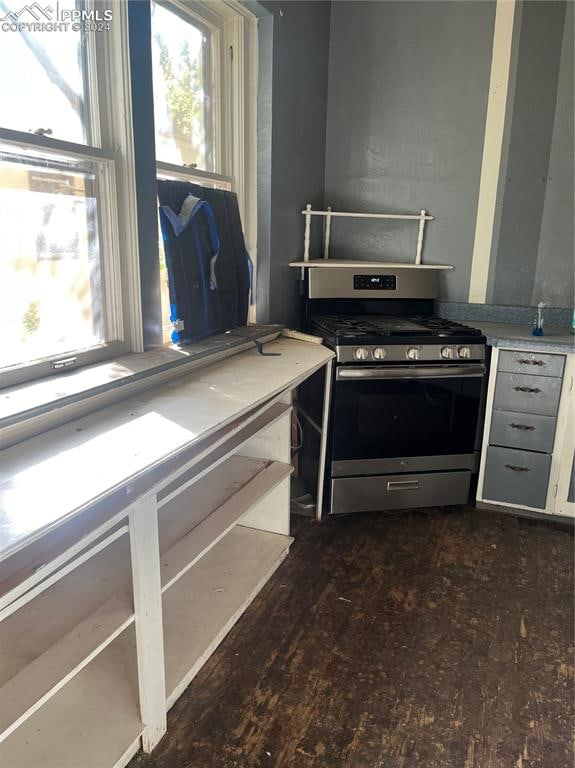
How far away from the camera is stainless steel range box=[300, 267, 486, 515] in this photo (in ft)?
8.48

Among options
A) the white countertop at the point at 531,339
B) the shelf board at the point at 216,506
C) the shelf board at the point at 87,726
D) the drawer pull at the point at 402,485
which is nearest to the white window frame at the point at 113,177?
the shelf board at the point at 216,506

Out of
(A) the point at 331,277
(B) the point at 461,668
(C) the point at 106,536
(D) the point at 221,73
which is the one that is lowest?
(B) the point at 461,668

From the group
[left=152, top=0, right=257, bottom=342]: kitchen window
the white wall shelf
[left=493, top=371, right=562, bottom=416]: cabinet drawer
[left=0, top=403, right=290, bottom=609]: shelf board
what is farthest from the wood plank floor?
the white wall shelf

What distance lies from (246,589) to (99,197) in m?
1.45

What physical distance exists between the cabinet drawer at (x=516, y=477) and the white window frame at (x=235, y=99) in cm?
168

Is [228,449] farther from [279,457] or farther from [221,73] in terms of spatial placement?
[221,73]

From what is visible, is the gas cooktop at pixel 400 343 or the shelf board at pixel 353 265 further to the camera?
the shelf board at pixel 353 265

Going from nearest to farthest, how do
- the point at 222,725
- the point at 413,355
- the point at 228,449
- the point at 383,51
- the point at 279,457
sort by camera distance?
the point at 222,725 → the point at 228,449 → the point at 279,457 → the point at 413,355 → the point at 383,51

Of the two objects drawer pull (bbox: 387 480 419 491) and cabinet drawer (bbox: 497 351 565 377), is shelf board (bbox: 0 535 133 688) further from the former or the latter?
cabinet drawer (bbox: 497 351 565 377)

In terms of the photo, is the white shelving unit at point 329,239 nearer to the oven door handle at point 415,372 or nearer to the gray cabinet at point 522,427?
the oven door handle at point 415,372

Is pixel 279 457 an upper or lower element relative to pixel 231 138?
lower

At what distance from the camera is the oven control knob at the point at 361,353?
8.34 ft

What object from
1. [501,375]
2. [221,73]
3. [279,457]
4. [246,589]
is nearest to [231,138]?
[221,73]

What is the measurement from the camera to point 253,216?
109 inches
